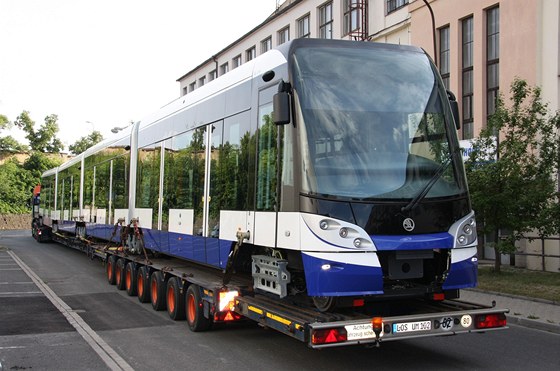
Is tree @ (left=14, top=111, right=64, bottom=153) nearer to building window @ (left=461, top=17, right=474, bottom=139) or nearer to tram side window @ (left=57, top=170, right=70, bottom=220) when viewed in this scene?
tram side window @ (left=57, top=170, right=70, bottom=220)

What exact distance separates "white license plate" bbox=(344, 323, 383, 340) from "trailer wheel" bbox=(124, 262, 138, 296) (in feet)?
26.2

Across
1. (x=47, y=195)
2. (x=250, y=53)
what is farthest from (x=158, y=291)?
(x=250, y=53)

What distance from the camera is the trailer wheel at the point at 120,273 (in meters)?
14.1

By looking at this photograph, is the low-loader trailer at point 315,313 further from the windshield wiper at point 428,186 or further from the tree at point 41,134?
the tree at point 41,134

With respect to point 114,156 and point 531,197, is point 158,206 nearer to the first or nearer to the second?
point 114,156

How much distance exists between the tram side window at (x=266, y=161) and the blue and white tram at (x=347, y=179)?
20 millimetres

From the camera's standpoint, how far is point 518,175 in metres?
15.7

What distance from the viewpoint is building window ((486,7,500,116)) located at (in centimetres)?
2112

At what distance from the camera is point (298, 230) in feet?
21.1

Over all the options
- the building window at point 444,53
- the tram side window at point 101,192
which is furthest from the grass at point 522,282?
the tram side window at point 101,192

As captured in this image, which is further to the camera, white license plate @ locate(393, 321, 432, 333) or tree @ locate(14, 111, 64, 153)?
tree @ locate(14, 111, 64, 153)

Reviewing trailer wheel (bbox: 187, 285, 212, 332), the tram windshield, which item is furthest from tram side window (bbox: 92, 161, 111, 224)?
the tram windshield

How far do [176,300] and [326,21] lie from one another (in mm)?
25687

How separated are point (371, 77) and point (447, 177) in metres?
1.39
